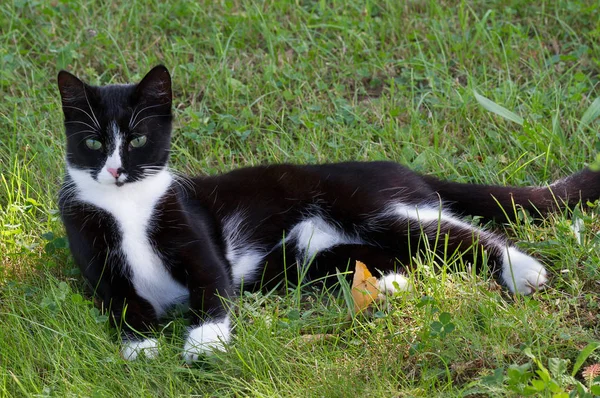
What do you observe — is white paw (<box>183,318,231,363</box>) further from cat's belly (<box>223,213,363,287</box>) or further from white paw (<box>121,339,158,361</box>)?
cat's belly (<box>223,213,363,287</box>)

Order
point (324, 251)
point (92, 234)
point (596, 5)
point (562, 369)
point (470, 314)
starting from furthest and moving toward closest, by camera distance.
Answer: point (596, 5), point (324, 251), point (92, 234), point (470, 314), point (562, 369)

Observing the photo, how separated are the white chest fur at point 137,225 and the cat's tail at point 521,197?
1304 mm

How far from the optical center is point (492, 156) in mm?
4230

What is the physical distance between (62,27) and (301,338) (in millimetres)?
3181

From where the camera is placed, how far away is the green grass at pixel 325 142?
2.81m

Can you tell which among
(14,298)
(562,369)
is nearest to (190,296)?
(14,298)

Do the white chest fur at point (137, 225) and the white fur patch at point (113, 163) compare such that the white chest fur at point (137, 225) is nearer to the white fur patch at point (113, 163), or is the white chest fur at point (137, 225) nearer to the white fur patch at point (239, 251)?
the white fur patch at point (113, 163)

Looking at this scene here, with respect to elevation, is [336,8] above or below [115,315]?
above

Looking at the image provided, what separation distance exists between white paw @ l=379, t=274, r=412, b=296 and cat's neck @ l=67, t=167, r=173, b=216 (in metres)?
0.97

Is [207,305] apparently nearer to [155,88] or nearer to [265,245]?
[265,245]

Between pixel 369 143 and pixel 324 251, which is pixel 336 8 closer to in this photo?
pixel 369 143

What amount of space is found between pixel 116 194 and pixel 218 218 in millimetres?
522

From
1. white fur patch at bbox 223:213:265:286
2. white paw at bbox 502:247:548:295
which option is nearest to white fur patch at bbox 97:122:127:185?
white fur patch at bbox 223:213:265:286

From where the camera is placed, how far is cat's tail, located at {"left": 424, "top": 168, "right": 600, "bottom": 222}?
3.59m
